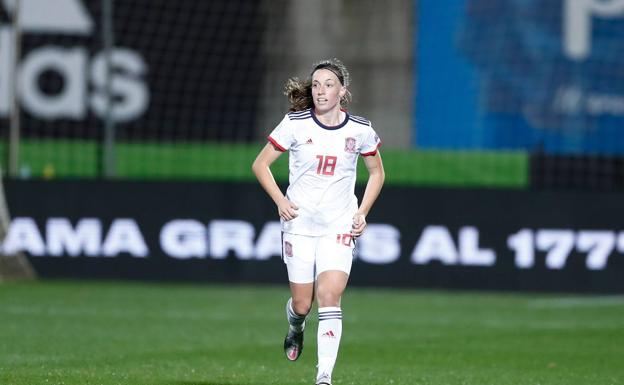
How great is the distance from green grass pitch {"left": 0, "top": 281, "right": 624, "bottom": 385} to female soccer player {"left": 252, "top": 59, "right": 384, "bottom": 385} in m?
1.06

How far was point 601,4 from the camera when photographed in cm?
2228

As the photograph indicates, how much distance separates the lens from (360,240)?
17.6 meters

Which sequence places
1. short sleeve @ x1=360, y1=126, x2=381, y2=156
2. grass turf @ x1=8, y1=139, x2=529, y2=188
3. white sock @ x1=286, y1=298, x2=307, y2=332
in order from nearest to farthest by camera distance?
1. short sleeve @ x1=360, y1=126, x2=381, y2=156
2. white sock @ x1=286, y1=298, x2=307, y2=332
3. grass turf @ x1=8, y1=139, x2=529, y2=188

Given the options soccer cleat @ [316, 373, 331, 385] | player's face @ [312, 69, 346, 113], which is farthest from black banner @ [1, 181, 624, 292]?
soccer cleat @ [316, 373, 331, 385]

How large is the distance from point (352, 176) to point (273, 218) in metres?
8.93

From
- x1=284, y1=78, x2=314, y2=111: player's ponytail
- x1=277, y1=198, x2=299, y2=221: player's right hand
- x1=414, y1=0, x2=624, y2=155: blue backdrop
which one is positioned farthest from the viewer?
x1=414, y1=0, x2=624, y2=155: blue backdrop

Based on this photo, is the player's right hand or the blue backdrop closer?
the player's right hand

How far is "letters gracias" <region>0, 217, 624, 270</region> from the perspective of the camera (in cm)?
1775

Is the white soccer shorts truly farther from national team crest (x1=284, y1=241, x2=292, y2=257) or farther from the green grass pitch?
the green grass pitch

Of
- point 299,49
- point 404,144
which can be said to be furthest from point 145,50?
point 404,144

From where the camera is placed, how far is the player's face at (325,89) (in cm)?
867

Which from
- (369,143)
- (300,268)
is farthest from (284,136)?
(300,268)

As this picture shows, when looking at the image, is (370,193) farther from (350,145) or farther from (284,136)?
(284,136)

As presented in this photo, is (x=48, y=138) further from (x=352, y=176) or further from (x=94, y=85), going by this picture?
(x=352, y=176)
